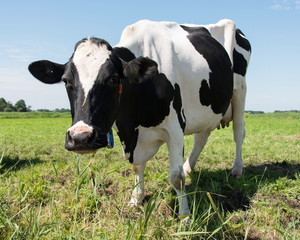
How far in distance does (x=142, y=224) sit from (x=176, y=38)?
115 inches

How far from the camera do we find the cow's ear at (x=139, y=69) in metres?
3.20

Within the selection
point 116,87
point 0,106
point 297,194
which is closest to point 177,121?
point 116,87

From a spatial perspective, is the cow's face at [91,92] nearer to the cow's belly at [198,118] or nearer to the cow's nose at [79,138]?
the cow's nose at [79,138]

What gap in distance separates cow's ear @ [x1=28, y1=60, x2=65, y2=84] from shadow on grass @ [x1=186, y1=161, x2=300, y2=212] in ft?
A: 6.71

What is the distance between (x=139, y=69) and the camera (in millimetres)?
3299

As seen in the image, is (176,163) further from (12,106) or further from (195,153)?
(12,106)

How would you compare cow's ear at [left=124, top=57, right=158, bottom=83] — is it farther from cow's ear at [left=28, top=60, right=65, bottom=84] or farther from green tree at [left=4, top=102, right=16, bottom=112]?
green tree at [left=4, top=102, right=16, bottom=112]

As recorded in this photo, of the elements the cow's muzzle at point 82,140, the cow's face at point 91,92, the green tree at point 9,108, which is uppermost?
the cow's face at point 91,92

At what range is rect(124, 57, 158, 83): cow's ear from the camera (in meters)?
3.20

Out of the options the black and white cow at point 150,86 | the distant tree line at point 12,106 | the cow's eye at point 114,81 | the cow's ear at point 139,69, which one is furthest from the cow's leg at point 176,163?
the distant tree line at point 12,106

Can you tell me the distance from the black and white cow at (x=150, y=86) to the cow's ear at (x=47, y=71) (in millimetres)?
11

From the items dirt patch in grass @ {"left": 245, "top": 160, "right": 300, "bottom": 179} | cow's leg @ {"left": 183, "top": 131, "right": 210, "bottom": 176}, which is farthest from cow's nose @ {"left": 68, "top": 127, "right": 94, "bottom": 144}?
dirt patch in grass @ {"left": 245, "top": 160, "right": 300, "bottom": 179}

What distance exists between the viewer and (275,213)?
3502 mm

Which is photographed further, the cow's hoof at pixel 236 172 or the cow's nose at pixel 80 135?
the cow's hoof at pixel 236 172
